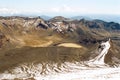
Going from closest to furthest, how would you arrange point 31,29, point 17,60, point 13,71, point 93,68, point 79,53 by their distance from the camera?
point 13,71
point 93,68
point 17,60
point 79,53
point 31,29

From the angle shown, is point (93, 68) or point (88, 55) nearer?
→ point (93, 68)

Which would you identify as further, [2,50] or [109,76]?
[2,50]

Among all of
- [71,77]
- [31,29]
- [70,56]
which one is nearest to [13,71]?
[71,77]

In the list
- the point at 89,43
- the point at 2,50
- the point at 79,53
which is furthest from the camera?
the point at 89,43

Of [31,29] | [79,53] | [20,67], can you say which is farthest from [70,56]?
[31,29]

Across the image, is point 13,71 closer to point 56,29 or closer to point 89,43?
point 89,43

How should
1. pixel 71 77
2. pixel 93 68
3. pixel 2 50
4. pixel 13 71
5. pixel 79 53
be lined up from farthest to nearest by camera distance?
pixel 2 50 < pixel 79 53 < pixel 93 68 < pixel 13 71 < pixel 71 77

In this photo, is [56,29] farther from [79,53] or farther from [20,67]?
[20,67]

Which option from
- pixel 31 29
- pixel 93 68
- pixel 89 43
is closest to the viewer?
pixel 93 68

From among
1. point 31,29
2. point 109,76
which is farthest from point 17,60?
point 31,29
